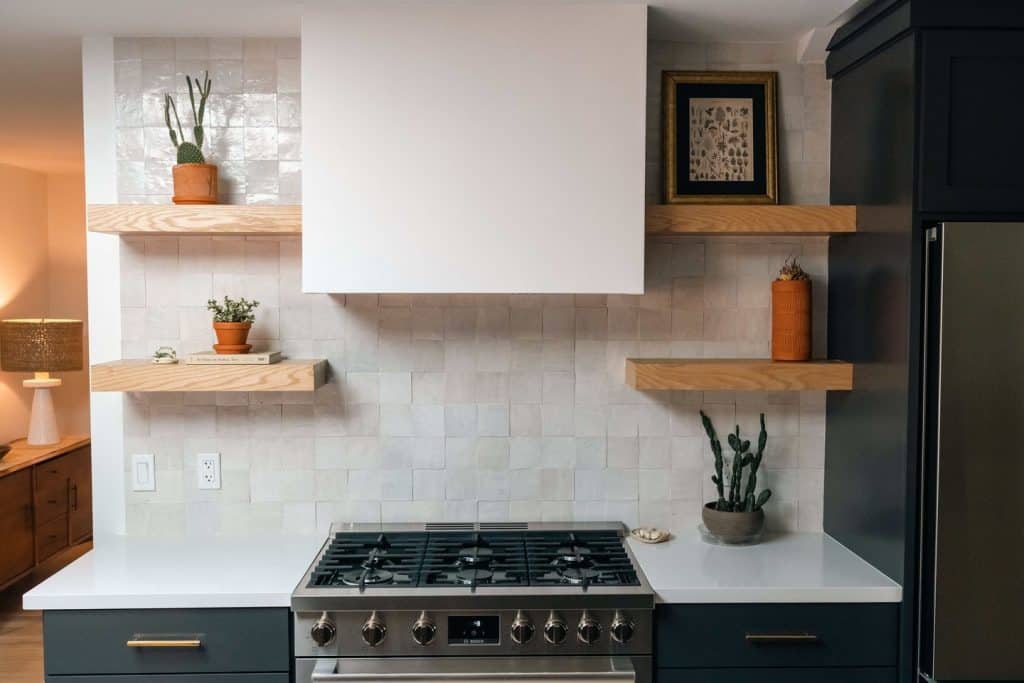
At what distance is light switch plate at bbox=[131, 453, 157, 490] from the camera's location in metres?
2.69

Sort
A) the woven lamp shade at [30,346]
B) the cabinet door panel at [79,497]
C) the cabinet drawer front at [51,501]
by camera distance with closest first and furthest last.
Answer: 1. the cabinet drawer front at [51,501]
2. the woven lamp shade at [30,346]
3. the cabinet door panel at [79,497]

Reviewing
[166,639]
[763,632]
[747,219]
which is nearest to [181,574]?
[166,639]

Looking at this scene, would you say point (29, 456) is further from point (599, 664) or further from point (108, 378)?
point (599, 664)

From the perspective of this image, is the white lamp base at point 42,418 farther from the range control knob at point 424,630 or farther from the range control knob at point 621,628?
the range control knob at point 621,628

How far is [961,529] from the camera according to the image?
2117 mm

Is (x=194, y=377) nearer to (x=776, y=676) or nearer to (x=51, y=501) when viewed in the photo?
(x=776, y=676)

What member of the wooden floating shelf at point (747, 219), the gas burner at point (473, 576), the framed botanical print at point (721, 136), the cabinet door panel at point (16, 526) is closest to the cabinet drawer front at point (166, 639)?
the gas burner at point (473, 576)

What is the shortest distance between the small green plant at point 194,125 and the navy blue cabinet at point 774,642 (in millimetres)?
1735

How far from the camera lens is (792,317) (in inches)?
100

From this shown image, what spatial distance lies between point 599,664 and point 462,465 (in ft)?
2.52

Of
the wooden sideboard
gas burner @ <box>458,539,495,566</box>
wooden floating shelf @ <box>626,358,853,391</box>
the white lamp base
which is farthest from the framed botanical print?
the white lamp base

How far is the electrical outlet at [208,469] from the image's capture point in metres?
2.70

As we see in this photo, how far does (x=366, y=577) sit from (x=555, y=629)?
488 mm

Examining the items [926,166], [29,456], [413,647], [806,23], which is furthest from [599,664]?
[29,456]
